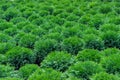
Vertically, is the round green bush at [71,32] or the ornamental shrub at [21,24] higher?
the round green bush at [71,32]

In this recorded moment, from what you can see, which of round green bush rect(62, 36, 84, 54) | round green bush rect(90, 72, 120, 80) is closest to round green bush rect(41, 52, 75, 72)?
round green bush rect(62, 36, 84, 54)

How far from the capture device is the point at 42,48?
25.8ft

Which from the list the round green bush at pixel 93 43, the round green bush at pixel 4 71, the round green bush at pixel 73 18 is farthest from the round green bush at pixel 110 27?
the round green bush at pixel 4 71

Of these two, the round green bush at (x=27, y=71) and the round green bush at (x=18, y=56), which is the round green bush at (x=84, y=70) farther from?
the round green bush at (x=18, y=56)

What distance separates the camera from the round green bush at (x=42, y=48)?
309 inches

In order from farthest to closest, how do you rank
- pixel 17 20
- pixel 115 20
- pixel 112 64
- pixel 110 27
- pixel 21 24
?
1. pixel 17 20
2. pixel 21 24
3. pixel 115 20
4. pixel 110 27
5. pixel 112 64

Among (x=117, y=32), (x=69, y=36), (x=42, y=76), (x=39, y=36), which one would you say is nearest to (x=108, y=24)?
(x=117, y=32)

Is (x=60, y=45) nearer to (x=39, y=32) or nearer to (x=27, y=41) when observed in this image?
(x=27, y=41)

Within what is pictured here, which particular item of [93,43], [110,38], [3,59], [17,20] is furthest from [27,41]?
[17,20]

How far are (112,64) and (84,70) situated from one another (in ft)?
2.28

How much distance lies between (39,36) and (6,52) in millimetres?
1738

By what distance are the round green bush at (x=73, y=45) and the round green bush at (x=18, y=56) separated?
1.10 meters

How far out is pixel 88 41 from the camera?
811 centimetres

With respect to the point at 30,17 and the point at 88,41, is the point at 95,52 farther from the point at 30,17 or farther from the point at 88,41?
the point at 30,17
